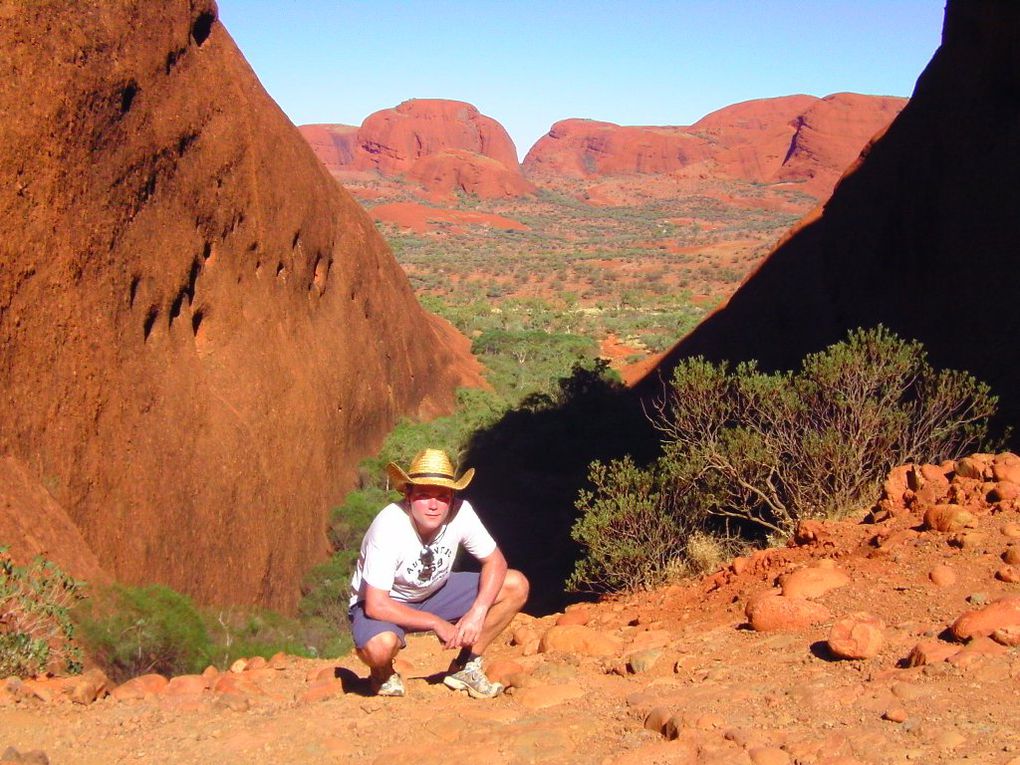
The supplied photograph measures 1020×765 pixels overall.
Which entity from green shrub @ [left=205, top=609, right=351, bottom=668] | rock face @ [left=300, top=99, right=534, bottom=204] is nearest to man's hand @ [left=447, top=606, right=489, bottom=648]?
green shrub @ [left=205, top=609, right=351, bottom=668]

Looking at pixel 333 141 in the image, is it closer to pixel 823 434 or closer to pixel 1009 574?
pixel 823 434

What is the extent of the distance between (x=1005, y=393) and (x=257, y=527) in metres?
6.78

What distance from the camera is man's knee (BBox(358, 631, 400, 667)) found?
4.47 metres

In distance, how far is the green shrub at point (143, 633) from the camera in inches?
227

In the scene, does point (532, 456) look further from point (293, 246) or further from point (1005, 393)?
point (1005, 393)

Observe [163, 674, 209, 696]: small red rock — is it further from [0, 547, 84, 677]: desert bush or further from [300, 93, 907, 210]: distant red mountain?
[300, 93, 907, 210]: distant red mountain


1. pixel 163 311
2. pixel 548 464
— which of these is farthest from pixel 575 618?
pixel 548 464

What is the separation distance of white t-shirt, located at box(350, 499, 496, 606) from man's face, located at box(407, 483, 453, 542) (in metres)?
0.08

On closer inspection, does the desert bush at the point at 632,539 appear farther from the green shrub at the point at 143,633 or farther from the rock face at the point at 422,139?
the rock face at the point at 422,139

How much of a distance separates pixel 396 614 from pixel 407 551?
280 mm

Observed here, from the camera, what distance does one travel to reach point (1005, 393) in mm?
9133

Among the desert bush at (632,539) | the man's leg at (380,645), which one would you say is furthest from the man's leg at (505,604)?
the desert bush at (632,539)

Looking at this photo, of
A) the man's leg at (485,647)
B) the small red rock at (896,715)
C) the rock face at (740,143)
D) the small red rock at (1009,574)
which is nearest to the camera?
the small red rock at (896,715)

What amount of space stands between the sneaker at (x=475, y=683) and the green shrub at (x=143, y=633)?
220 cm
